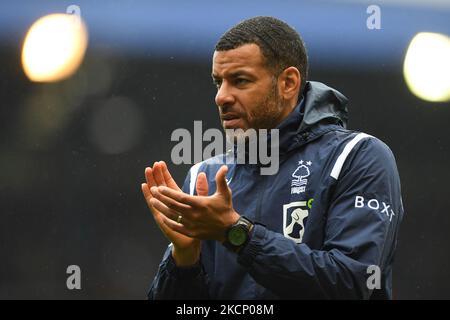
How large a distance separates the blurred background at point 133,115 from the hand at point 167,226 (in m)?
1.93

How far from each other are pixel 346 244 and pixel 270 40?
26.3 inches

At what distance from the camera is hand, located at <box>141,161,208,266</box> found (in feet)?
6.29

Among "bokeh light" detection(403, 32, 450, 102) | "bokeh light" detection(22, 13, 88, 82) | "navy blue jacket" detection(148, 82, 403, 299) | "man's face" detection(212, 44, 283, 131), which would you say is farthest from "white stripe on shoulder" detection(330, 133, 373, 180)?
"bokeh light" detection(22, 13, 88, 82)

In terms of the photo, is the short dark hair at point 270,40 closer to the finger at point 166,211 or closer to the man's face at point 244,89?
the man's face at point 244,89

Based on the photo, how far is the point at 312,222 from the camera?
1907 mm

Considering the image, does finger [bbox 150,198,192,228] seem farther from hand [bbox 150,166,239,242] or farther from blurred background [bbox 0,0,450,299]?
blurred background [bbox 0,0,450,299]

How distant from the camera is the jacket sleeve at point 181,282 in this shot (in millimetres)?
1992

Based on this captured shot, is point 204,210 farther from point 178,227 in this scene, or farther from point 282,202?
point 282,202

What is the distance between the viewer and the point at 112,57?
4098 millimetres

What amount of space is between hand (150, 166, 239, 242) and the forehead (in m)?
0.51

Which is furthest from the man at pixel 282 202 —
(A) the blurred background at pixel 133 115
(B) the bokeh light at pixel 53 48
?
(B) the bokeh light at pixel 53 48

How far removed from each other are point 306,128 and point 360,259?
43cm

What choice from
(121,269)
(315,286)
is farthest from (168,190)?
(121,269)

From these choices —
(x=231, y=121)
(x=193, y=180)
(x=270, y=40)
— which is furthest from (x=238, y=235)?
(x=270, y=40)
